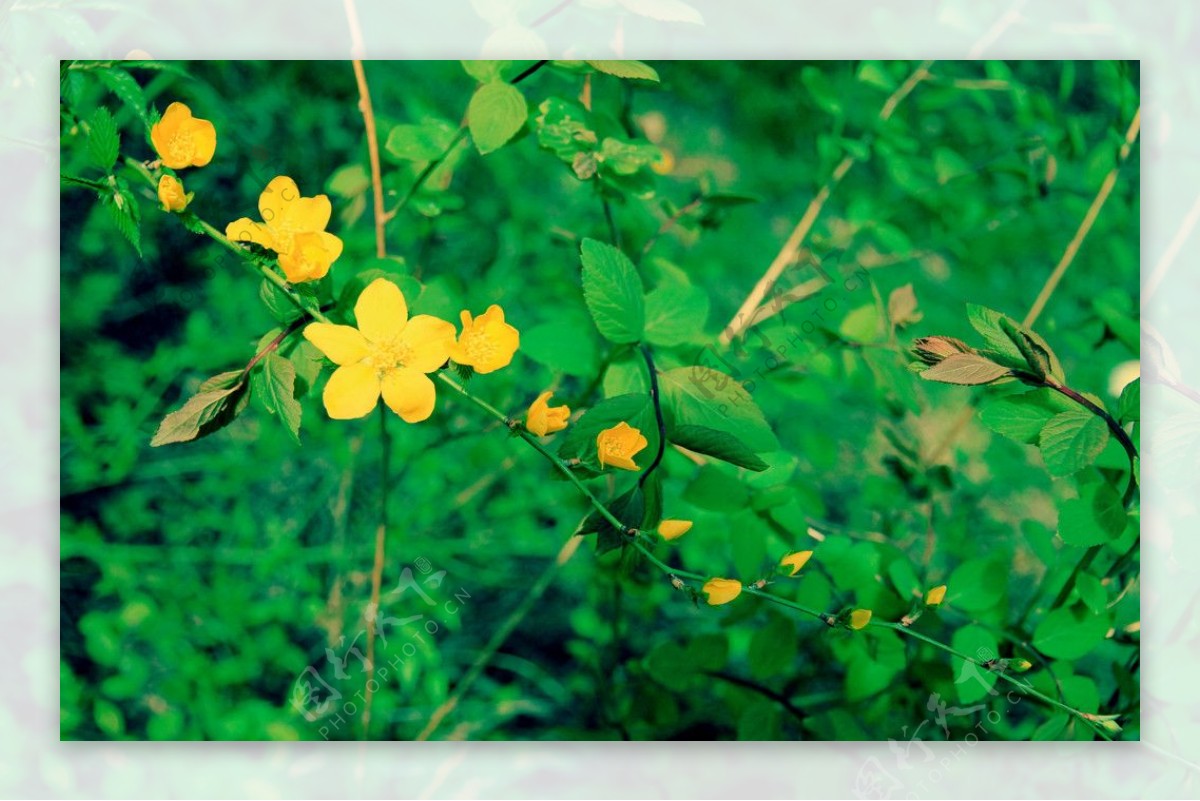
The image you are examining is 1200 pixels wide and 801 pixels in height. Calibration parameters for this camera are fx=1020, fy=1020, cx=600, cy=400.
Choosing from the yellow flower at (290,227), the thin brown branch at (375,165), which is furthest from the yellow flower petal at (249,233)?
the thin brown branch at (375,165)

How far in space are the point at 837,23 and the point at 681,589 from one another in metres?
0.58

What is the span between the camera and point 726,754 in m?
1.01

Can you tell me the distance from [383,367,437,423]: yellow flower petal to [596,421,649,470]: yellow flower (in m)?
0.17

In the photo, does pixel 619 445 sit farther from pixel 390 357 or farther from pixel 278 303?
pixel 278 303

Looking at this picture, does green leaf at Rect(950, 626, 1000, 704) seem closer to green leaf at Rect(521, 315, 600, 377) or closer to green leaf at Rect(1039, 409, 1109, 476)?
green leaf at Rect(1039, 409, 1109, 476)

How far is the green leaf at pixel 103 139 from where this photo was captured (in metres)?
0.97

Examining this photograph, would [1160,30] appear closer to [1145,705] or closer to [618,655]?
[1145,705]

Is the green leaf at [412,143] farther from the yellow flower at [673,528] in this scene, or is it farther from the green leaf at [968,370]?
the green leaf at [968,370]

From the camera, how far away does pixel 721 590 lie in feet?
3.10

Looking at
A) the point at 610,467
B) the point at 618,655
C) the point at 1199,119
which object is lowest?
the point at 618,655

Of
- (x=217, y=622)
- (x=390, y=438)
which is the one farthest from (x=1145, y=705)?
(x=217, y=622)

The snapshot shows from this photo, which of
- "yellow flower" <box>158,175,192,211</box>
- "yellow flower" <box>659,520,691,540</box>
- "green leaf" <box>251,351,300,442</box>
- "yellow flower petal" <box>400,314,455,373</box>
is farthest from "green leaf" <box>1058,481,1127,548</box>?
"yellow flower" <box>158,175,192,211</box>

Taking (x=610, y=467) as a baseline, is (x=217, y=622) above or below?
below

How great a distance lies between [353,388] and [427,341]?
3.3 inches
